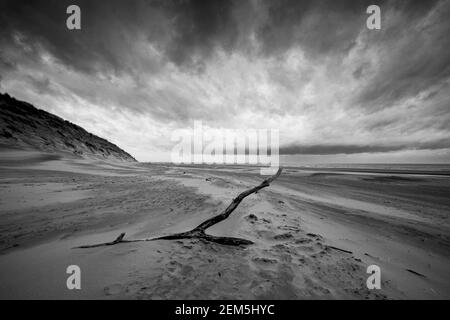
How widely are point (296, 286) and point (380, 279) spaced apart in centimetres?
182

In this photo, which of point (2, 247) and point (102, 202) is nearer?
point (2, 247)

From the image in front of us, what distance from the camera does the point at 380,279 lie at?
307 cm

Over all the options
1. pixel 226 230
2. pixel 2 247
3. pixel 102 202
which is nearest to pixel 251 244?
pixel 226 230

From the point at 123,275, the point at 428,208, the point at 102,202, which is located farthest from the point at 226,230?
the point at 428,208

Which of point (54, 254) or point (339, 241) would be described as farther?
point (339, 241)

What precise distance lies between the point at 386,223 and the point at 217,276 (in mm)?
7236

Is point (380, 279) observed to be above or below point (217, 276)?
below

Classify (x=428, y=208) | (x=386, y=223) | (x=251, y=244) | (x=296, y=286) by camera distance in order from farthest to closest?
(x=428, y=208)
(x=386, y=223)
(x=251, y=244)
(x=296, y=286)
